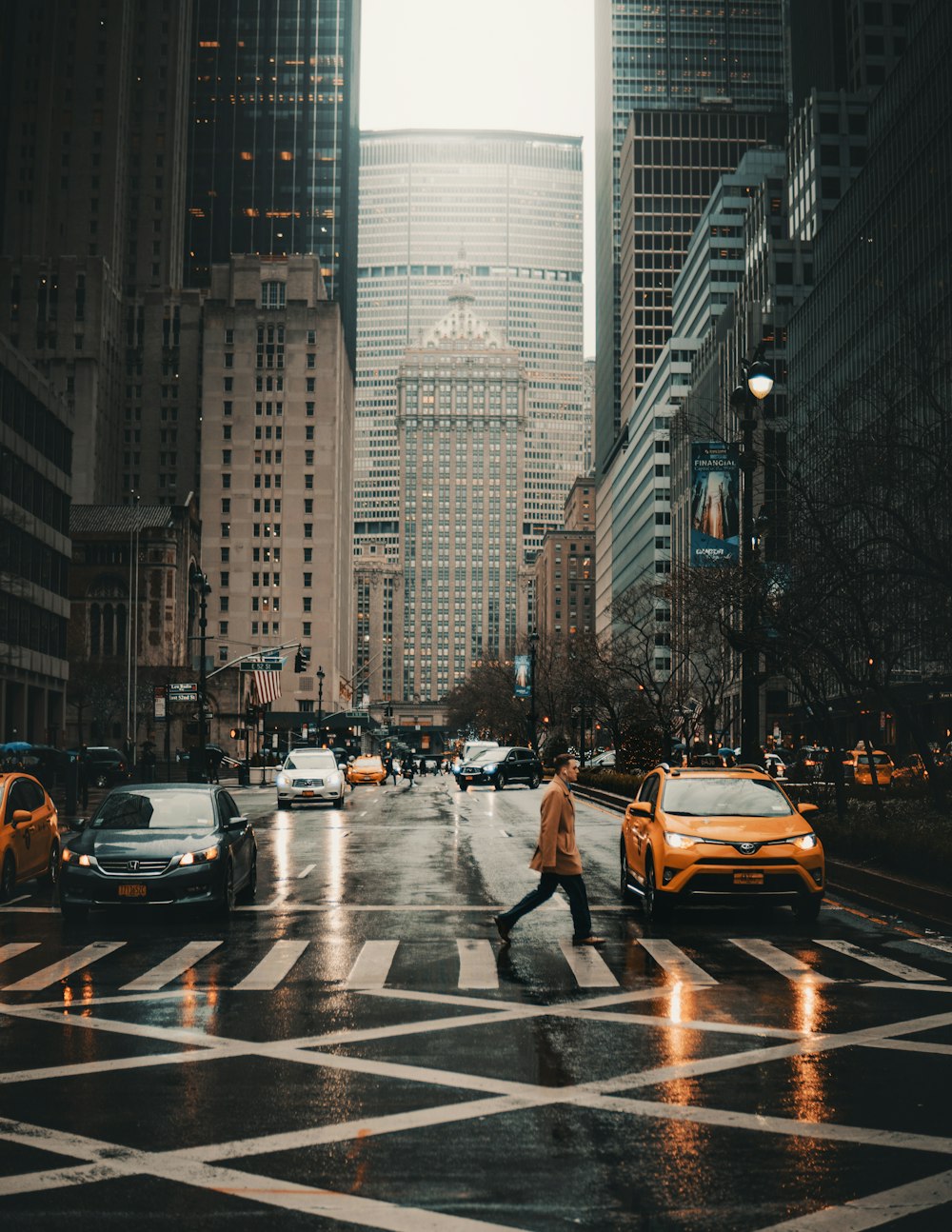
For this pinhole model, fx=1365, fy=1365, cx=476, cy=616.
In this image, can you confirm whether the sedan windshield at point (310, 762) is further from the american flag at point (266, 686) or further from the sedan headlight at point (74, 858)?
the sedan headlight at point (74, 858)

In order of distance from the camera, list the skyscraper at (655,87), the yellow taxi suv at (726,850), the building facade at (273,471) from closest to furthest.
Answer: the yellow taxi suv at (726,850) < the building facade at (273,471) < the skyscraper at (655,87)

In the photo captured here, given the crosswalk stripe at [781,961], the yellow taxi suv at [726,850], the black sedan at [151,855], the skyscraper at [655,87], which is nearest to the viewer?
the crosswalk stripe at [781,961]

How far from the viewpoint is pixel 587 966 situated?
39.4 feet

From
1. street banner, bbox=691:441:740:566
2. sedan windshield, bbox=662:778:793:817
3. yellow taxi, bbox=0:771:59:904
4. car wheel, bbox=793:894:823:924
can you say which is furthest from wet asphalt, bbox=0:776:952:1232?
street banner, bbox=691:441:740:566

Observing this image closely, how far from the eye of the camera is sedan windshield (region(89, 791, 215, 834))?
15477mm

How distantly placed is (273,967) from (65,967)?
183 centimetres

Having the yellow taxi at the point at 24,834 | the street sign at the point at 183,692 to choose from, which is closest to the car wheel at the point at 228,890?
the yellow taxi at the point at 24,834

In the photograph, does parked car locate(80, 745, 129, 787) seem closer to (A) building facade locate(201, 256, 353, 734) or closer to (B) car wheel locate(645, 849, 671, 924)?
(B) car wheel locate(645, 849, 671, 924)

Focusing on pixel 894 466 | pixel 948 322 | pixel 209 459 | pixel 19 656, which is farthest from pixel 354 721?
pixel 894 466

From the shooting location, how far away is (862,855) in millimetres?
19141

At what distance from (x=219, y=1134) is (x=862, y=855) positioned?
14261 millimetres

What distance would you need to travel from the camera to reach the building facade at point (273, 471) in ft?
461

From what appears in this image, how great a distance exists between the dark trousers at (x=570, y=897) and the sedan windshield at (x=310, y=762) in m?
29.8

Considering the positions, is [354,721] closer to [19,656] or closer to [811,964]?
[19,656]
